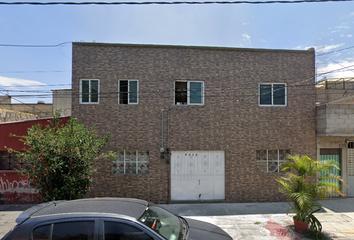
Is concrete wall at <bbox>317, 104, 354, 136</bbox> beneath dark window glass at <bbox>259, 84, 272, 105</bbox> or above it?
beneath

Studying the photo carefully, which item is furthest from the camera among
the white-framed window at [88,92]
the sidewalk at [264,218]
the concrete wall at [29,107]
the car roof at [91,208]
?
the concrete wall at [29,107]

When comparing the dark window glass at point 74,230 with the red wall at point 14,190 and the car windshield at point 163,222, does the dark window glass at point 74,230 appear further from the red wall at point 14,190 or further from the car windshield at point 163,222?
the red wall at point 14,190

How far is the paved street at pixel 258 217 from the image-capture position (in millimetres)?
5941

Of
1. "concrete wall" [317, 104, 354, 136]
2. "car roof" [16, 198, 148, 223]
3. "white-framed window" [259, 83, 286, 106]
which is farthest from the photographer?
"white-framed window" [259, 83, 286, 106]

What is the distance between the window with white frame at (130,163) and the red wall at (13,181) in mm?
3482

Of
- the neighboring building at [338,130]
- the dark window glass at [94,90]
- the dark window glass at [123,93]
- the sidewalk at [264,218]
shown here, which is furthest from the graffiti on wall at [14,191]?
the neighboring building at [338,130]

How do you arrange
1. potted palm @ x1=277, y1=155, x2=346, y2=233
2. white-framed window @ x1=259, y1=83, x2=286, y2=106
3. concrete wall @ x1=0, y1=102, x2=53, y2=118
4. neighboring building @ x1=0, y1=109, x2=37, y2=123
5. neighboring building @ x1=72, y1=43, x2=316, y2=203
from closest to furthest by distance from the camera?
potted palm @ x1=277, y1=155, x2=346, y2=233 < neighboring building @ x1=72, y1=43, x2=316, y2=203 < white-framed window @ x1=259, y1=83, x2=286, y2=106 < neighboring building @ x1=0, y1=109, x2=37, y2=123 < concrete wall @ x1=0, y1=102, x2=53, y2=118

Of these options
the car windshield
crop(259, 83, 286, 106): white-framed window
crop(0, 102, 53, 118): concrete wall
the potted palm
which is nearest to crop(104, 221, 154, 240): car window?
the car windshield

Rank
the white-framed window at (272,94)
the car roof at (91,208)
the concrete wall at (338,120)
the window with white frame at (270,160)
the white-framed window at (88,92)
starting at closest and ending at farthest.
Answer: the car roof at (91,208) → the concrete wall at (338,120) → the white-framed window at (88,92) → the window with white frame at (270,160) → the white-framed window at (272,94)

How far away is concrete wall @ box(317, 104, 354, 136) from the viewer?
338 inches

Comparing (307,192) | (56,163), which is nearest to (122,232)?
(56,163)

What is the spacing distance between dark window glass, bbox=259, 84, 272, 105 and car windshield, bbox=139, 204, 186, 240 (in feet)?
22.8

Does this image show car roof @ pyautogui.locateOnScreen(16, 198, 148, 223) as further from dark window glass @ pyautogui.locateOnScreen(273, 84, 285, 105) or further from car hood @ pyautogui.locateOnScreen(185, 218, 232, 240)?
dark window glass @ pyautogui.locateOnScreen(273, 84, 285, 105)

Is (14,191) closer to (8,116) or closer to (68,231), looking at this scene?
(8,116)
